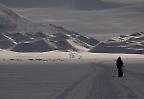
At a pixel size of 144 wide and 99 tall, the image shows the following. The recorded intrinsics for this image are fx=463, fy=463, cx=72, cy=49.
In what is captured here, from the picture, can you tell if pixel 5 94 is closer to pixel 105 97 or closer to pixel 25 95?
pixel 25 95

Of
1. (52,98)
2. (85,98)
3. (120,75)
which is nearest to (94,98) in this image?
(85,98)

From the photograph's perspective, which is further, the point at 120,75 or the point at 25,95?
the point at 120,75

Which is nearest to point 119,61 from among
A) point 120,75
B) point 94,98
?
point 120,75

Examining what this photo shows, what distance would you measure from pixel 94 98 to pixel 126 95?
6.83 ft

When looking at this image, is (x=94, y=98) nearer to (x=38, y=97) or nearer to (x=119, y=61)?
(x=38, y=97)

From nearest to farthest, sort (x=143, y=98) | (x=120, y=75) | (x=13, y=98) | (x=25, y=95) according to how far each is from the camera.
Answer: (x=143, y=98) < (x=13, y=98) < (x=25, y=95) < (x=120, y=75)

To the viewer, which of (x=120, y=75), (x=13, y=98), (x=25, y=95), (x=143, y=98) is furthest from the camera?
(x=120, y=75)

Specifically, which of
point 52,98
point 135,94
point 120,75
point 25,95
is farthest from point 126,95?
point 120,75

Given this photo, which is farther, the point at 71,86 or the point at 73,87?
the point at 71,86

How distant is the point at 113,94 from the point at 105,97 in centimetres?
166

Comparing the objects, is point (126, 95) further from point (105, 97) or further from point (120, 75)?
point (120, 75)

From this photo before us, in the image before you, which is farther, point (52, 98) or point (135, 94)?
point (135, 94)

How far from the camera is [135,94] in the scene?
20.6 m

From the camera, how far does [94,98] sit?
18.8 metres
